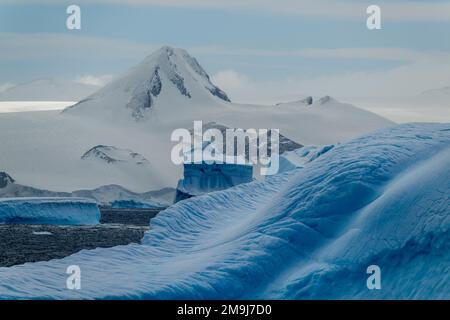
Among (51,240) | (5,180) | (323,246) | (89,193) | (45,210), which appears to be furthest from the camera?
(89,193)

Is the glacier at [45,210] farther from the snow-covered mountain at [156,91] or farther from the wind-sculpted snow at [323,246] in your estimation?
the snow-covered mountain at [156,91]

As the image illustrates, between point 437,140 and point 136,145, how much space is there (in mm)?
108288

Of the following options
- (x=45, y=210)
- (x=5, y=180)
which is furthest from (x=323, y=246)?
(x=5, y=180)

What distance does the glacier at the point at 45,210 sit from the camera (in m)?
34.7

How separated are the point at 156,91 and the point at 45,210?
106146mm

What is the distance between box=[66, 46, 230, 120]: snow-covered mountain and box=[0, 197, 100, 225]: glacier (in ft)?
313

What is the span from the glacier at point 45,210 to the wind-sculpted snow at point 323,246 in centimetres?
2589

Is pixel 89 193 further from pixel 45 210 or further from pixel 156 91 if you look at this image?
pixel 156 91

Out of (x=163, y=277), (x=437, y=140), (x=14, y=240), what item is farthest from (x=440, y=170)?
(x=14, y=240)

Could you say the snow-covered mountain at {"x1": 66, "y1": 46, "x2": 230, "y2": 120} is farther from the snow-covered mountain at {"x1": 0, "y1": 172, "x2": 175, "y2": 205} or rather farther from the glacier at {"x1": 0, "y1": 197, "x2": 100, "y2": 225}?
the glacier at {"x1": 0, "y1": 197, "x2": 100, "y2": 225}

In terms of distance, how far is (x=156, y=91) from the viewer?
140 meters

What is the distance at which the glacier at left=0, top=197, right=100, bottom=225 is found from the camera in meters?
34.7

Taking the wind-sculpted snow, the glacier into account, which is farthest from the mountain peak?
the wind-sculpted snow

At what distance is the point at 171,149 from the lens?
369ft
